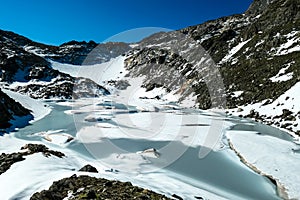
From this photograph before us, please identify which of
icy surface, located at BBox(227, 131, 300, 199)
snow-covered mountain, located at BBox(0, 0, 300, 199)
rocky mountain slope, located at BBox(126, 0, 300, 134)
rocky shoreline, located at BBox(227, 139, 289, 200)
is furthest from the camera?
rocky mountain slope, located at BBox(126, 0, 300, 134)

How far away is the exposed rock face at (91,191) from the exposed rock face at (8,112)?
31209 millimetres

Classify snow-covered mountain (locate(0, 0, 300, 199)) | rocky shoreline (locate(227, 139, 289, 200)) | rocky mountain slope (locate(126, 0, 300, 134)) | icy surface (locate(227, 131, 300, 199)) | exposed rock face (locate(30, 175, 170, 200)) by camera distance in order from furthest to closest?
rocky mountain slope (locate(126, 0, 300, 134)) → icy surface (locate(227, 131, 300, 199)) → snow-covered mountain (locate(0, 0, 300, 199)) → rocky shoreline (locate(227, 139, 289, 200)) → exposed rock face (locate(30, 175, 170, 200))

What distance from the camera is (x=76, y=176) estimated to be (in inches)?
634

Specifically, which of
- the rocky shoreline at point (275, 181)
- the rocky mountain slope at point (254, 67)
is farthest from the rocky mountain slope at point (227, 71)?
the rocky shoreline at point (275, 181)

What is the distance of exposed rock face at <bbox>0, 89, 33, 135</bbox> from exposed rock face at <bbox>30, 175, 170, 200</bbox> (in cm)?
3121

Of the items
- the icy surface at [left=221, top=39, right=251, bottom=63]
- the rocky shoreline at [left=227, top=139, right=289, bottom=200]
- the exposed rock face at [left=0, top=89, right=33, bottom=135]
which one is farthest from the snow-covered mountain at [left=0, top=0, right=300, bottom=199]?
the icy surface at [left=221, top=39, right=251, bottom=63]

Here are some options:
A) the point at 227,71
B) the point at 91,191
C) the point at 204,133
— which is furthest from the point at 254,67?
the point at 91,191

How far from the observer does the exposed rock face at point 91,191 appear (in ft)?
39.5

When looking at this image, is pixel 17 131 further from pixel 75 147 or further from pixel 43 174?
pixel 43 174

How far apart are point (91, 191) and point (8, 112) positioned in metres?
48.1

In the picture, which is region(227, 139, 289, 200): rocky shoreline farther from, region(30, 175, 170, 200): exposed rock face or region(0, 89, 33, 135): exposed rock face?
region(0, 89, 33, 135): exposed rock face

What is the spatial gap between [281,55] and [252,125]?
114 feet

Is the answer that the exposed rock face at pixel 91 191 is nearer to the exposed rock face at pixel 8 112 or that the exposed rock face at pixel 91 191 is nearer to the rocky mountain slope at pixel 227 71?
the exposed rock face at pixel 8 112

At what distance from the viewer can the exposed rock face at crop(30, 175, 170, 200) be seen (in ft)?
39.5
